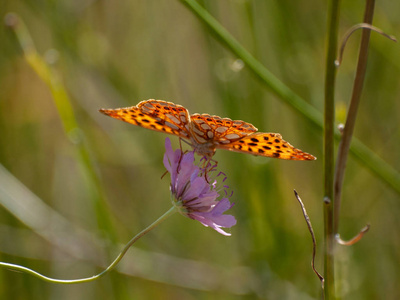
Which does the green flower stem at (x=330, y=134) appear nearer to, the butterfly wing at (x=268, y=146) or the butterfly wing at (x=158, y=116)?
the butterfly wing at (x=268, y=146)

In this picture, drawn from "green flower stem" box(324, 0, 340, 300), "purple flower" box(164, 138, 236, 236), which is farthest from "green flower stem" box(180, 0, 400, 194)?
"green flower stem" box(324, 0, 340, 300)

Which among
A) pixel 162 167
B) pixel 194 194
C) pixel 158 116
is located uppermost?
pixel 158 116

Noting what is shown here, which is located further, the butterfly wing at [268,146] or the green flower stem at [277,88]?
the green flower stem at [277,88]

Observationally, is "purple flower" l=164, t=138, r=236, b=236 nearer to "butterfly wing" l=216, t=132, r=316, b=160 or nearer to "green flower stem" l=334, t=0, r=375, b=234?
"butterfly wing" l=216, t=132, r=316, b=160

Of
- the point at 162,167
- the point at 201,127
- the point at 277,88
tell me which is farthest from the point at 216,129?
the point at 162,167

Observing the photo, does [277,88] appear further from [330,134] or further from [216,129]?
[330,134]

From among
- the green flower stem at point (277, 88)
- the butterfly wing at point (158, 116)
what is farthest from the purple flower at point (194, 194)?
the green flower stem at point (277, 88)
